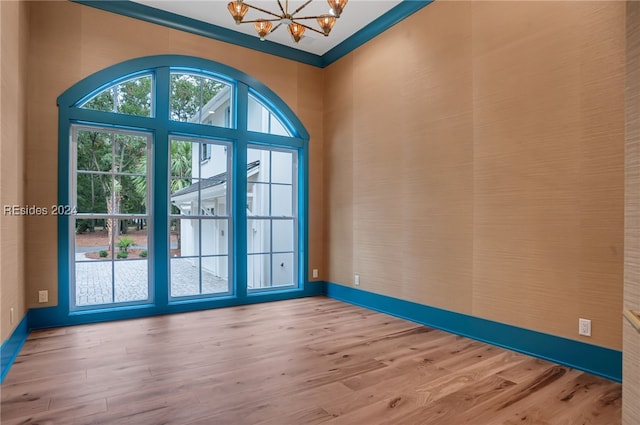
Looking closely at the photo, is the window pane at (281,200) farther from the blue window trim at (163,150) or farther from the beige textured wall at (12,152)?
the beige textured wall at (12,152)

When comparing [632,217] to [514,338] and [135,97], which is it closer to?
[514,338]

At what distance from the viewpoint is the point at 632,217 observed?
127cm

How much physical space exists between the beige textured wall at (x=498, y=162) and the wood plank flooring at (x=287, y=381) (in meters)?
0.56

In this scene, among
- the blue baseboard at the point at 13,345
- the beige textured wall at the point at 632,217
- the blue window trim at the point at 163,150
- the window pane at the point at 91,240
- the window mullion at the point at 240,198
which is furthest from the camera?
the window mullion at the point at 240,198

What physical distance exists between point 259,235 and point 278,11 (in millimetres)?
2995

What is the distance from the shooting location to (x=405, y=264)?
4.18m

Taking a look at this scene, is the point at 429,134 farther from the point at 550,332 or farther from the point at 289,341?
the point at 289,341

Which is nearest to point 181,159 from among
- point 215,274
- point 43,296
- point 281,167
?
point 281,167

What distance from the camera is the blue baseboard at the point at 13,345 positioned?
2.57 metres

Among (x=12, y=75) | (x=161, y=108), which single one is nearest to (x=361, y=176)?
(x=161, y=108)

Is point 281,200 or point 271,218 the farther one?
point 281,200

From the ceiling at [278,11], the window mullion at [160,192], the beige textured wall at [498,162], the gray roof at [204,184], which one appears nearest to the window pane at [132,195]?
the window mullion at [160,192]

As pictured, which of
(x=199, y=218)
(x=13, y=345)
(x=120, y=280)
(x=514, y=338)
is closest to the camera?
(x=13, y=345)

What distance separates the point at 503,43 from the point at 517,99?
0.57 metres
